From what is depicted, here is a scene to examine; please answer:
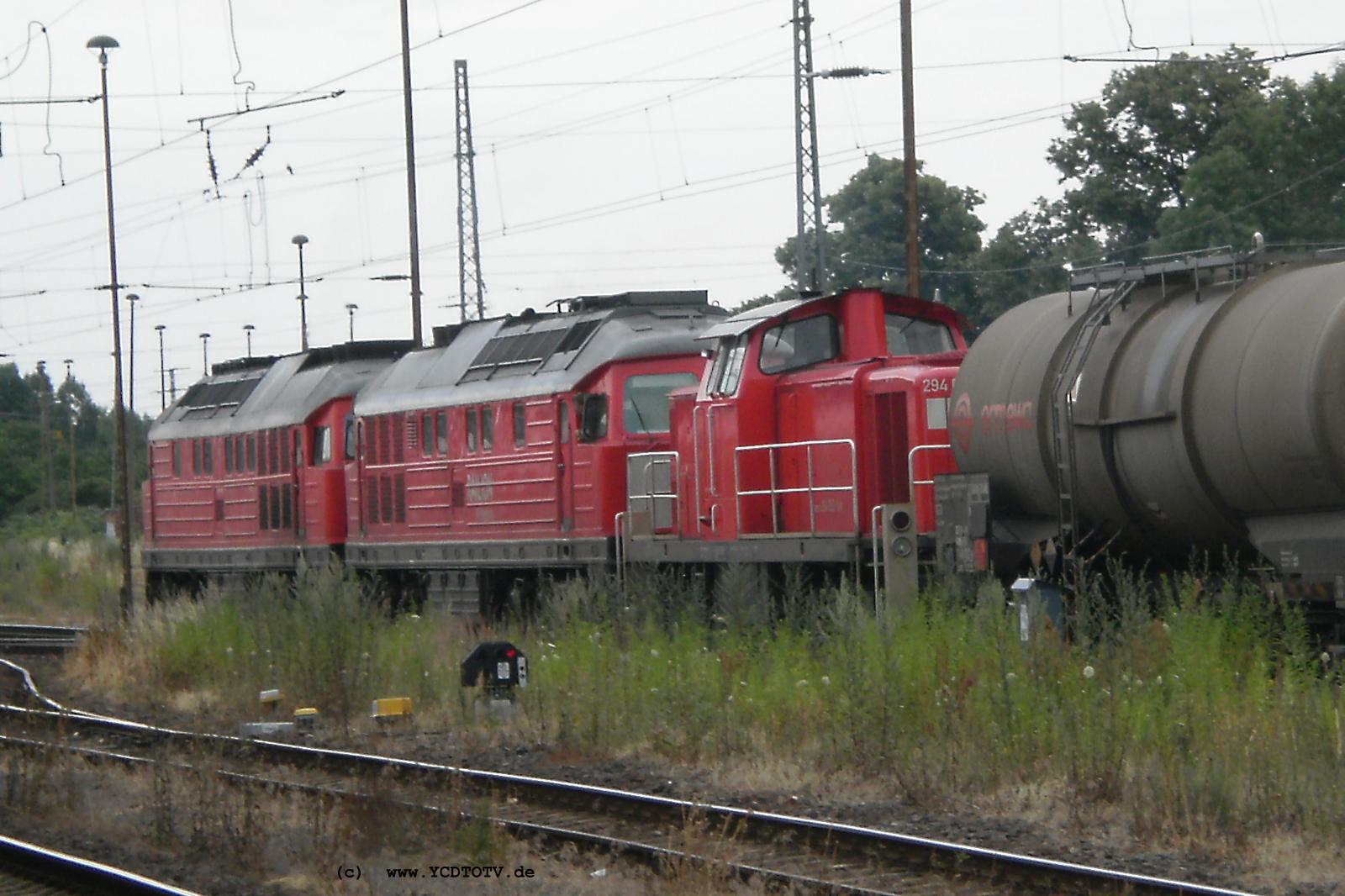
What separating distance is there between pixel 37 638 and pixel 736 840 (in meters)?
24.3

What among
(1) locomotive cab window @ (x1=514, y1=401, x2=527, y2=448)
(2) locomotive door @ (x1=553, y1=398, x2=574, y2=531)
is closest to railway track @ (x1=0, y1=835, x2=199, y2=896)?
(2) locomotive door @ (x1=553, y1=398, x2=574, y2=531)

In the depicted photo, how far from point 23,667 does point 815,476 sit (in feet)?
43.8

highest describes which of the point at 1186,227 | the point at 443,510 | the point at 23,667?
the point at 1186,227

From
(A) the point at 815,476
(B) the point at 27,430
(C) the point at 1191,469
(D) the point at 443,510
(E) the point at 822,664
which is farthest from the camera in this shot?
(B) the point at 27,430

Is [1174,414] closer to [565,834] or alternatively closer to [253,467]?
[565,834]

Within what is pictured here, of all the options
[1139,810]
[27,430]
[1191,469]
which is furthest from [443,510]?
[27,430]

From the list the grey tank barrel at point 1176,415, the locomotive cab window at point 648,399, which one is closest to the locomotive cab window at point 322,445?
the locomotive cab window at point 648,399

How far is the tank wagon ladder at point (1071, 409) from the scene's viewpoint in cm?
1378

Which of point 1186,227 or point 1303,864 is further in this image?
point 1186,227

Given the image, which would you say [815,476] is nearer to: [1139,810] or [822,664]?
[822,664]

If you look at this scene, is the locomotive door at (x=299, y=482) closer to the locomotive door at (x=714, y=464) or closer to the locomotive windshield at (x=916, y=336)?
the locomotive door at (x=714, y=464)

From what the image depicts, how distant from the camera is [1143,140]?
5884 centimetres

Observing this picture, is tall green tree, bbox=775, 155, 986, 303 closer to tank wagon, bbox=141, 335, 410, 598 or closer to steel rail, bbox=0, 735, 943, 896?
tank wagon, bbox=141, 335, 410, 598

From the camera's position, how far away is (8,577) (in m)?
47.6
